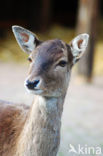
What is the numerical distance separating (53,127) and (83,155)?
1.79m

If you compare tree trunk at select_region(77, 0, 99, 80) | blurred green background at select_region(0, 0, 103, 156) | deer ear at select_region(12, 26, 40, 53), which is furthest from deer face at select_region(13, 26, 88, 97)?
tree trunk at select_region(77, 0, 99, 80)

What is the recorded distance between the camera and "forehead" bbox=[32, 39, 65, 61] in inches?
165

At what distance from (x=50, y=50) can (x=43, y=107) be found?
0.56m

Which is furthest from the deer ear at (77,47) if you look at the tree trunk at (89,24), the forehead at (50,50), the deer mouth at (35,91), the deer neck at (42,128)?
the tree trunk at (89,24)

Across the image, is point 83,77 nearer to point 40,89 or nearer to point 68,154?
point 68,154

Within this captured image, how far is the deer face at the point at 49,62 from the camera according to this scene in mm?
3939

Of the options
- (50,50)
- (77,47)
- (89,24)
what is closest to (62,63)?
(50,50)

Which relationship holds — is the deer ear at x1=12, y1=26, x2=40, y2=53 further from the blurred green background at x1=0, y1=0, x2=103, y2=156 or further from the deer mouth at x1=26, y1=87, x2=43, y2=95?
the blurred green background at x1=0, y1=0, x2=103, y2=156

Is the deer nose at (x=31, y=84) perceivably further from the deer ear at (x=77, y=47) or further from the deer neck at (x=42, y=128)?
the deer ear at (x=77, y=47)

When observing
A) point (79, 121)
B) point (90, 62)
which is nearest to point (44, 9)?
point (90, 62)

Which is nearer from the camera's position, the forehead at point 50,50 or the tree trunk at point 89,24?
the forehead at point 50,50

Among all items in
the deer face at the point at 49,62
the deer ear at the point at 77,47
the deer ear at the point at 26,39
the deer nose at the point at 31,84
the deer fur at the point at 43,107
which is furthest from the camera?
the deer ear at the point at 77,47

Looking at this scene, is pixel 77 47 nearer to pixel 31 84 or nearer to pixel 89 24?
pixel 31 84

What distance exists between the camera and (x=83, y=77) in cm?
1012
